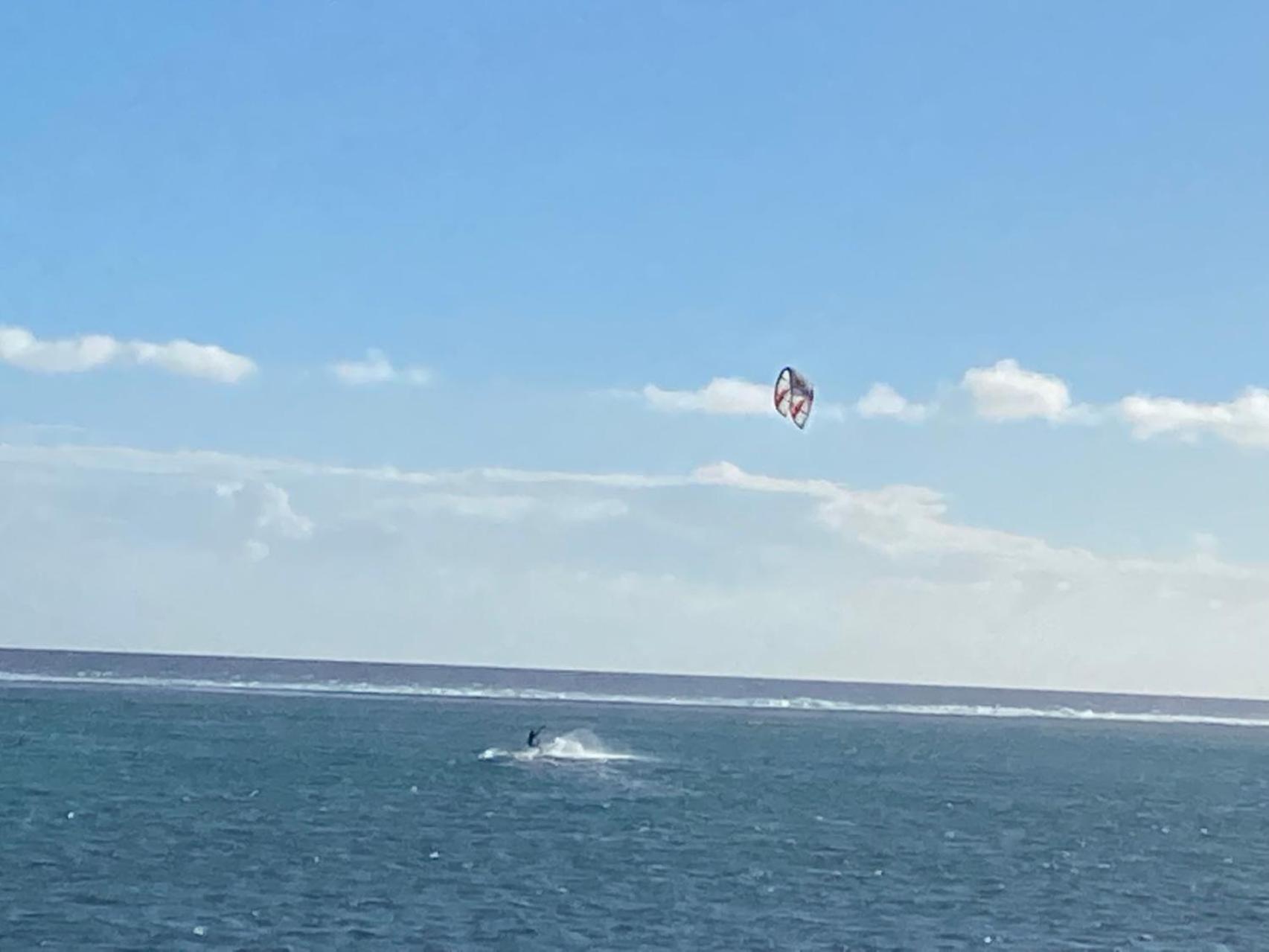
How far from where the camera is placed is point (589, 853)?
216 ft

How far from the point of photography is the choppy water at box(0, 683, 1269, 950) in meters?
50.4

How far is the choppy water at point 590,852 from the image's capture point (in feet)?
165

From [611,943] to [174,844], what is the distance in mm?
23291

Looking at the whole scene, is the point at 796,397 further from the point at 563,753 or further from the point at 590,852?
the point at 563,753

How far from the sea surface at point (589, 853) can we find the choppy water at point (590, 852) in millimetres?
196

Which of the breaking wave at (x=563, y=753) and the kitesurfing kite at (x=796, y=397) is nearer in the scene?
the kitesurfing kite at (x=796, y=397)

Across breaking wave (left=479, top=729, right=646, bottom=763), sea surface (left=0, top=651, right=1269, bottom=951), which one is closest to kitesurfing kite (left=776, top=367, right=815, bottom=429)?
sea surface (left=0, top=651, right=1269, bottom=951)

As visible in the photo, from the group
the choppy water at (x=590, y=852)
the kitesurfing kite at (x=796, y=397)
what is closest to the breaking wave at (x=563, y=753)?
the choppy water at (x=590, y=852)

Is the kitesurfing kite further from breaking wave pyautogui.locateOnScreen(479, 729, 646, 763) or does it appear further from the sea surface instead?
breaking wave pyautogui.locateOnScreen(479, 729, 646, 763)

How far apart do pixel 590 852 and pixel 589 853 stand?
0.83ft

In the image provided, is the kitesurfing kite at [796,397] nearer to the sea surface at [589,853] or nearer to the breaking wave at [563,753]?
the sea surface at [589,853]

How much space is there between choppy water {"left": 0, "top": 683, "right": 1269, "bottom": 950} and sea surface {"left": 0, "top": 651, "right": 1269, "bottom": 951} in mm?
196

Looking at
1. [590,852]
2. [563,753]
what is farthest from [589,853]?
[563,753]

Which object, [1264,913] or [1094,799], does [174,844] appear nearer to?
[1264,913]
